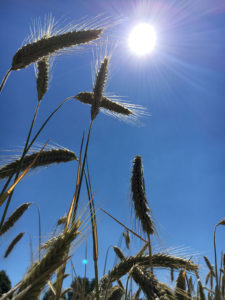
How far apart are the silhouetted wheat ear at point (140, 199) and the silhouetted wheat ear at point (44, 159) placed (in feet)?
3.28

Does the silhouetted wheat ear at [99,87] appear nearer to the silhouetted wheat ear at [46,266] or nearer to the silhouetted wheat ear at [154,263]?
the silhouetted wheat ear at [154,263]

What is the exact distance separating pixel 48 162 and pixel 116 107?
1686 millimetres

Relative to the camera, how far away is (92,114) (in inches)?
124

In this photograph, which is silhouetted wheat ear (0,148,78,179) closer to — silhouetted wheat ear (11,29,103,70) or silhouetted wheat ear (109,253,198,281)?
silhouetted wheat ear (11,29,103,70)

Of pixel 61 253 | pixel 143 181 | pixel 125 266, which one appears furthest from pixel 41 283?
pixel 143 181

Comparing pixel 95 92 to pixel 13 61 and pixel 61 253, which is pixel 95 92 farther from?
pixel 61 253

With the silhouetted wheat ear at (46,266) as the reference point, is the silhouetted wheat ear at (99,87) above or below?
above

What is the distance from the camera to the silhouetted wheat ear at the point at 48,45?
2.53m

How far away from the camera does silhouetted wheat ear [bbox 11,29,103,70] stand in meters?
2.53

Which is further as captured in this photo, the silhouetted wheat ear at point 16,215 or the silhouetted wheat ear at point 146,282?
the silhouetted wheat ear at point 16,215

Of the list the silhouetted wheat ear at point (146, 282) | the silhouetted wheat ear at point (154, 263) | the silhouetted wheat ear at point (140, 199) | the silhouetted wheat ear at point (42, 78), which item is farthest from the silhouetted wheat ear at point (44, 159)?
the silhouetted wheat ear at point (146, 282)

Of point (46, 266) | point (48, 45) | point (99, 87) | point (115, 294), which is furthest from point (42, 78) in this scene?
point (115, 294)

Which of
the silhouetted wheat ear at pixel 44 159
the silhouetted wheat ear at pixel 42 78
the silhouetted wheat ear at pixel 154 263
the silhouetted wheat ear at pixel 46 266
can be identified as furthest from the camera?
the silhouetted wheat ear at pixel 42 78

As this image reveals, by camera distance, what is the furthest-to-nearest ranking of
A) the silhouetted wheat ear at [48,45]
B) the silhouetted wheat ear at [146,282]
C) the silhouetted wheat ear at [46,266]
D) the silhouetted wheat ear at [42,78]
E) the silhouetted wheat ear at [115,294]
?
1. the silhouetted wheat ear at [42,78]
2. the silhouetted wheat ear at [115,294]
3. the silhouetted wheat ear at [48,45]
4. the silhouetted wheat ear at [146,282]
5. the silhouetted wheat ear at [46,266]
